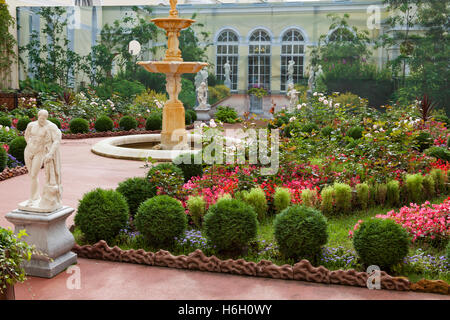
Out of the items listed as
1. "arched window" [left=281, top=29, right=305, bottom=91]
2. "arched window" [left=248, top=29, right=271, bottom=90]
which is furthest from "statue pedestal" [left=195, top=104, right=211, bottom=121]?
"arched window" [left=281, top=29, right=305, bottom=91]

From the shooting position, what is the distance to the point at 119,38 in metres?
20.5

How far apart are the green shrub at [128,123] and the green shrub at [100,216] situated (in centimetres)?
1006

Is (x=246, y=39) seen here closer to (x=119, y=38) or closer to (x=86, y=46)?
(x=119, y=38)

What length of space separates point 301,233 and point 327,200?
5.84 feet

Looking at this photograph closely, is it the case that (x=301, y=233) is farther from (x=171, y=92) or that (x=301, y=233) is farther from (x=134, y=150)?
(x=171, y=92)

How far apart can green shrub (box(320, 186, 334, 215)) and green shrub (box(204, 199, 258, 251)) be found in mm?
1695

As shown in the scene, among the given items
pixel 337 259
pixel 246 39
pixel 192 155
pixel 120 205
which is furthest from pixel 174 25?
pixel 246 39

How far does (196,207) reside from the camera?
593 centimetres

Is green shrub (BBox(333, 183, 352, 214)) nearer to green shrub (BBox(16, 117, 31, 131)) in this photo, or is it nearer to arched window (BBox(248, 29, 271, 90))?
green shrub (BBox(16, 117, 31, 131))

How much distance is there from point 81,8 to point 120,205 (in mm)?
17363

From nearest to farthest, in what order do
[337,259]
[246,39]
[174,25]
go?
[337,259] → [174,25] → [246,39]

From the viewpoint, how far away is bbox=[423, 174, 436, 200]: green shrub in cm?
722

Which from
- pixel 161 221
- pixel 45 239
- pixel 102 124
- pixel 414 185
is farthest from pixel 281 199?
pixel 102 124

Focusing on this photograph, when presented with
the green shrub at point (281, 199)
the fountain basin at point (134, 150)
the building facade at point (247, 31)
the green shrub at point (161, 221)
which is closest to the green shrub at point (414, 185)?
the green shrub at point (281, 199)
